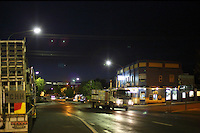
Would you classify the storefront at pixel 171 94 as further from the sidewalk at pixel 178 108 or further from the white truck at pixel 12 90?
the white truck at pixel 12 90

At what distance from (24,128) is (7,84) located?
1.85 metres

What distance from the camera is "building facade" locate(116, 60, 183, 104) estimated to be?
46.8 m

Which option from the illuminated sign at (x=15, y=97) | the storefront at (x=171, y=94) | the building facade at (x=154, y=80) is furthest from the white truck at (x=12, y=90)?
the storefront at (x=171, y=94)

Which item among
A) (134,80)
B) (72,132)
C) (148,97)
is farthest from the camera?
(134,80)

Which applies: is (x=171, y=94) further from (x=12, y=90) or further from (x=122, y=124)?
(x=12, y=90)

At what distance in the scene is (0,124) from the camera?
30.5ft

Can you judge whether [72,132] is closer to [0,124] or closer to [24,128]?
[24,128]

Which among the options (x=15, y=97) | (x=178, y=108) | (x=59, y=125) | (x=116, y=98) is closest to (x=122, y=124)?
(x=59, y=125)

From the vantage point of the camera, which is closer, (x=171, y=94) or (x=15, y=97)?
(x=15, y=97)

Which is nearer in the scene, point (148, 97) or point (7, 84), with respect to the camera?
point (7, 84)

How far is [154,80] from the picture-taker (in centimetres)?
4750

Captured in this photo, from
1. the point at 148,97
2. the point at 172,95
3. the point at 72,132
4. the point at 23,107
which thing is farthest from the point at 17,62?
the point at 172,95

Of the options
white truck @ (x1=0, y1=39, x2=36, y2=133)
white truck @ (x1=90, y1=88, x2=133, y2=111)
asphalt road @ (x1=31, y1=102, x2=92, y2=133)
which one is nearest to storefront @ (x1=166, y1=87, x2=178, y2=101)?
white truck @ (x1=90, y1=88, x2=133, y2=111)

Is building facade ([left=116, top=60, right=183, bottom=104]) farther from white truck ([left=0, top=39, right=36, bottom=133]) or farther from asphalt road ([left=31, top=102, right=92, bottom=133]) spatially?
white truck ([left=0, top=39, right=36, bottom=133])
